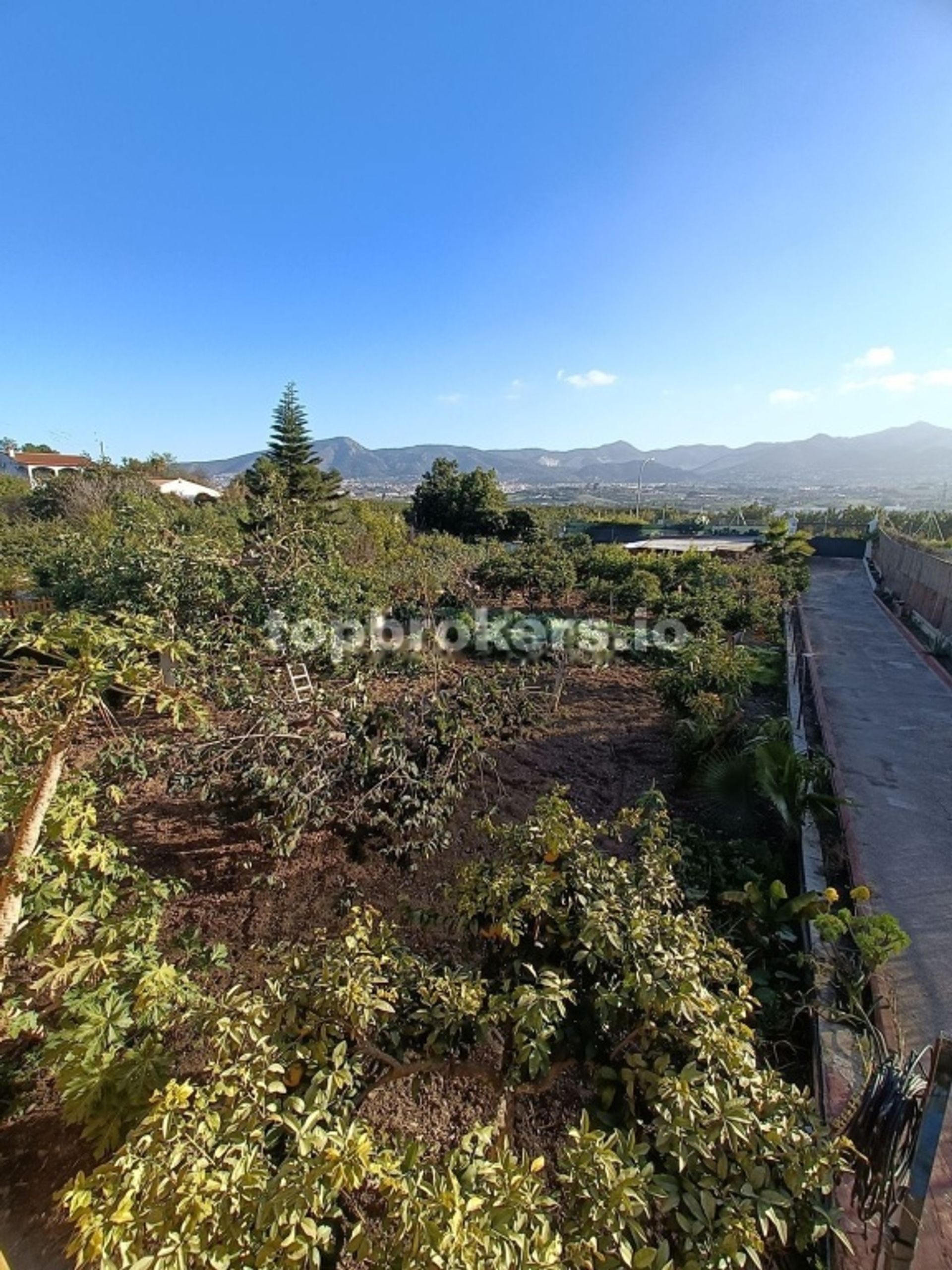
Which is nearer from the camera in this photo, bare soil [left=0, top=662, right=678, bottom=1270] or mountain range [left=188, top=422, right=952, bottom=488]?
bare soil [left=0, top=662, right=678, bottom=1270]

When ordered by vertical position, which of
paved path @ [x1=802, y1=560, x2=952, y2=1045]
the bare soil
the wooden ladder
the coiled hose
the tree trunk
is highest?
the tree trunk

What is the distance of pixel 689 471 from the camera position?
198250 mm

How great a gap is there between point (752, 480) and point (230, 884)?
16314cm

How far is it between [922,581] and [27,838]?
1494 centimetres

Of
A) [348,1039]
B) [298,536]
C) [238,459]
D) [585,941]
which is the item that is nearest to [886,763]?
[585,941]

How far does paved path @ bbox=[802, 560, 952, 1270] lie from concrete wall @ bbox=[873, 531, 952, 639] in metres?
0.73

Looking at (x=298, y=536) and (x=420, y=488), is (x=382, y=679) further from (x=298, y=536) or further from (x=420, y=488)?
(x=420, y=488)

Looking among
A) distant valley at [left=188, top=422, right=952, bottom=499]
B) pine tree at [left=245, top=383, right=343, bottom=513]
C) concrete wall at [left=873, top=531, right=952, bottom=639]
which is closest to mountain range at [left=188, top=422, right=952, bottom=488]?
distant valley at [left=188, top=422, right=952, bottom=499]

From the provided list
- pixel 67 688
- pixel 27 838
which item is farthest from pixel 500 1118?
pixel 67 688

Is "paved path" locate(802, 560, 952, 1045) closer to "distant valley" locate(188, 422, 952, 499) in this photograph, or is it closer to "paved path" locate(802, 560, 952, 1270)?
"paved path" locate(802, 560, 952, 1270)

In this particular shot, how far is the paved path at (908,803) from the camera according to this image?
2959mm

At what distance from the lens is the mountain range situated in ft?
445

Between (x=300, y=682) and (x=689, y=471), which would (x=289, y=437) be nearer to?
(x=300, y=682)

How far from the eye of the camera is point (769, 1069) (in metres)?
1.73
